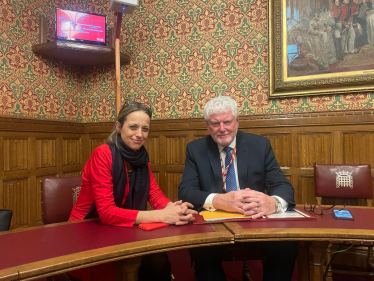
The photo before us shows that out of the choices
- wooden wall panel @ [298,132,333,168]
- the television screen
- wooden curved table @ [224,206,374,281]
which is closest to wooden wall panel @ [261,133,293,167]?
wooden wall panel @ [298,132,333,168]

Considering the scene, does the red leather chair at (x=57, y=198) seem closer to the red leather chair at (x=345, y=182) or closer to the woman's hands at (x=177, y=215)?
the woman's hands at (x=177, y=215)

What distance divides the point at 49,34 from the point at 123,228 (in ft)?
11.4

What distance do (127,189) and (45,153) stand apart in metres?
2.52

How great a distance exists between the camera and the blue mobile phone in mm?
1422

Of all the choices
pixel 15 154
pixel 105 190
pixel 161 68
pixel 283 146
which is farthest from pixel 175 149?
pixel 105 190

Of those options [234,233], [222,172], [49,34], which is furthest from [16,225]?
[234,233]

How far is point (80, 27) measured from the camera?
11.8 feet

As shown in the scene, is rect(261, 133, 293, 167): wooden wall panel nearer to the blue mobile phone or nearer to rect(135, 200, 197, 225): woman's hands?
the blue mobile phone

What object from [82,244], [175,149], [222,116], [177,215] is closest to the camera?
[82,244]

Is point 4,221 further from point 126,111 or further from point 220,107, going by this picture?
point 220,107

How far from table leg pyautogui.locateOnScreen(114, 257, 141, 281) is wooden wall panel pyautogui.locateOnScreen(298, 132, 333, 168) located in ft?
8.58

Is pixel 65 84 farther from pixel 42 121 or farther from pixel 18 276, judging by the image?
pixel 18 276

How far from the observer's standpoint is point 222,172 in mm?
1926

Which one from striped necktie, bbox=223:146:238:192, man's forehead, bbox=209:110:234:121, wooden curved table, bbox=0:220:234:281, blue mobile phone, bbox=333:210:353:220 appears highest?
man's forehead, bbox=209:110:234:121
